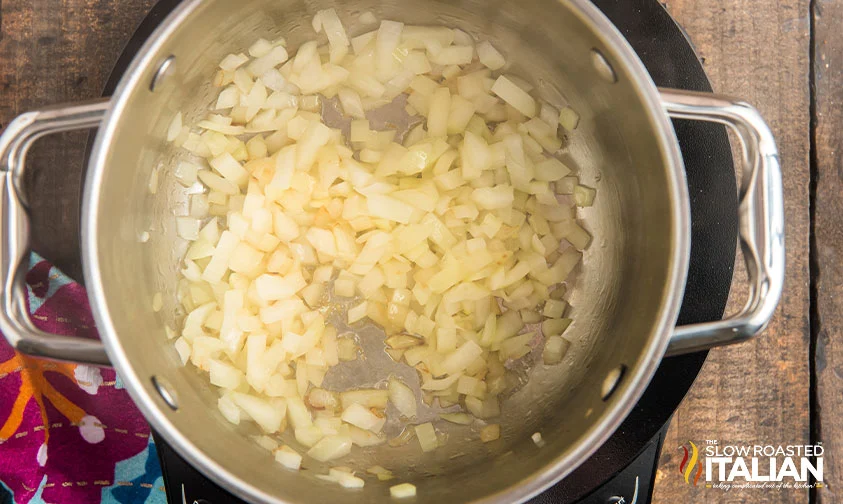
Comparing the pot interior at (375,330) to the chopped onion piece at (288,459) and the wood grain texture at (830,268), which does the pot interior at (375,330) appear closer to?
the chopped onion piece at (288,459)

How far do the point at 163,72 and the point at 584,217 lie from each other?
69cm

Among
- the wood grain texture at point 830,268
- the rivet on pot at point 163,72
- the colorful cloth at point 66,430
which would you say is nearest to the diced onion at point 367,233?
the rivet on pot at point 163,72

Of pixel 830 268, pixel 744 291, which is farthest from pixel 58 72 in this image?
pixel 830 268

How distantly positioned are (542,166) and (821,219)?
529 millimetres

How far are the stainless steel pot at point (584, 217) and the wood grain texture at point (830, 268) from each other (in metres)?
0.41

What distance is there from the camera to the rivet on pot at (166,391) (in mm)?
820

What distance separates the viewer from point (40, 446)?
1053 mm

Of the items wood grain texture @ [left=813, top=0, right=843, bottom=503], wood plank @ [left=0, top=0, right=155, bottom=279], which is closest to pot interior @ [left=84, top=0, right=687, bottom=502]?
wood plank @ [left=0, top=0, right=155, bottom=279]

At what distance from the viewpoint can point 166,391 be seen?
84 cm

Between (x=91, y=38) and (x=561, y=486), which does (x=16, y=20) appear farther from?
(x=561, y=486)

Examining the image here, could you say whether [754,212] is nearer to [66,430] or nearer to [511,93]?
[511,93]

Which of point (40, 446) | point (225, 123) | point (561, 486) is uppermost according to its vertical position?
point (225, 123)

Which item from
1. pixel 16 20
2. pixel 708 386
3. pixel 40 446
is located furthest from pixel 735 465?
pixel 16 20

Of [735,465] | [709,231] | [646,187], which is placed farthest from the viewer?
[735,465]
